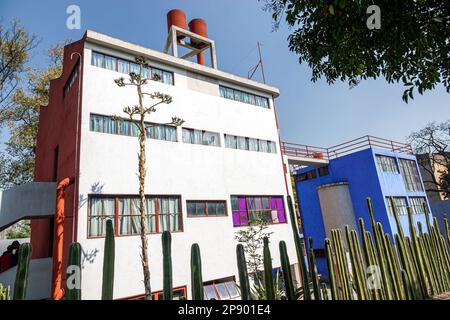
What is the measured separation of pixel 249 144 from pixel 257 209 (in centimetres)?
419

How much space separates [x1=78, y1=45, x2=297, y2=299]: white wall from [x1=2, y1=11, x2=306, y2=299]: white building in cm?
5

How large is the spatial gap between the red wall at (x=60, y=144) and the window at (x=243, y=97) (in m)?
8.46

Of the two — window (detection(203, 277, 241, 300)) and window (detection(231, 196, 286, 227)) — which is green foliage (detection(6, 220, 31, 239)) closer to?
window (detection(231, 196, 286, 227))

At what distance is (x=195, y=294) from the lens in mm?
3318

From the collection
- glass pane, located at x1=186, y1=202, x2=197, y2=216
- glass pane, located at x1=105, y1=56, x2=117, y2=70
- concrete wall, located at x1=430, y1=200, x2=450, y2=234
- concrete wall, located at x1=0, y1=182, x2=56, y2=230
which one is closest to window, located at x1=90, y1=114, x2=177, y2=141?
glass pane, located at x1=105, y1=56, x2=117, y2=70

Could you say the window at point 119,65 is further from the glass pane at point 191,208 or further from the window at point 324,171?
the window at point 324,171

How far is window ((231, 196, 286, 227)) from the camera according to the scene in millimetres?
16031

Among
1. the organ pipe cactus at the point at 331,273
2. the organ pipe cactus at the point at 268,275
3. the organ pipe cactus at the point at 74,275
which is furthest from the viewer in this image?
the organ pipe cactus at the point at 331,273

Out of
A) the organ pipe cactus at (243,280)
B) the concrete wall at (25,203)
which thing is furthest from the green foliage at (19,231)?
the organ pipe cactus at (243,280)

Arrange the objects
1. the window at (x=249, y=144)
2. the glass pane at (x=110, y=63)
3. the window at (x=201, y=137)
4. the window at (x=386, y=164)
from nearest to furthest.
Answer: the glass pane at (x=110, y=63), the window at (x=201, y=137), the window at (x=249, y=144), the window at (x=386, y=164)

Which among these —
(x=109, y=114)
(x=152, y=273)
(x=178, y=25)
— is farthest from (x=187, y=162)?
(x=178, y=25)

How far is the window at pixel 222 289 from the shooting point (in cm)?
1340

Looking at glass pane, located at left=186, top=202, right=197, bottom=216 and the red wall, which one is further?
glass pane, located at left=186, top=202, right=197, bottom=216
